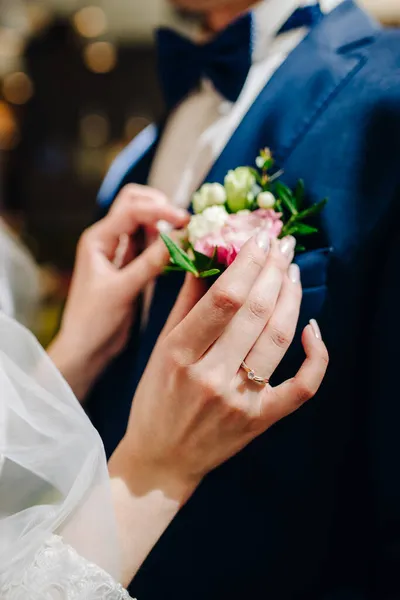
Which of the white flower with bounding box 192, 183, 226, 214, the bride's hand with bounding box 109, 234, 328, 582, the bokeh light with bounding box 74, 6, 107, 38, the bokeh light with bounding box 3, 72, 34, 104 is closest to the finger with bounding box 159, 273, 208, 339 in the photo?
the bride's hand with bounding box 109, 234, 328, 582

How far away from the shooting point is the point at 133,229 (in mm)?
892

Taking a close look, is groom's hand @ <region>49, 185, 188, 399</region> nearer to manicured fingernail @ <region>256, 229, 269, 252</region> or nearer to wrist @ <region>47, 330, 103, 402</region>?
wrist @ <region>47, 330, 103, 402</region>

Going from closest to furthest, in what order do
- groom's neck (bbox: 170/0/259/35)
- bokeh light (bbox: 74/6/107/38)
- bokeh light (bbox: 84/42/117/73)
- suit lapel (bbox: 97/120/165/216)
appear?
groom's neck (bbox: 170/0/259/35) < suit lapel (bbox: 97/120/165/216) < bokeh light (bbox: 74/6/107/38) < bokeh light (bbox: 84/42/117/73)

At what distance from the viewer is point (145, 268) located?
31.8 inches

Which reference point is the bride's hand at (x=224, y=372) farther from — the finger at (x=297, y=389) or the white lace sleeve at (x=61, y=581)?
the white lace sleeve at (x=61, y=581)

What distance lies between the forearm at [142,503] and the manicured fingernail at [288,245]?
0.93ft

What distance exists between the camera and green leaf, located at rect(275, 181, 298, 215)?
68 centimetres

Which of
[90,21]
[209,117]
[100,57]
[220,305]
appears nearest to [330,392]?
[220,305]

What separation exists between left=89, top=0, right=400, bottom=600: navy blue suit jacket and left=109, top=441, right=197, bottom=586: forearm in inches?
4.4

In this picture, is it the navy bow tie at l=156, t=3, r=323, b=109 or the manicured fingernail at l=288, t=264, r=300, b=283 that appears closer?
the manicured fingernail at l=288, t=264, r=300, b=283

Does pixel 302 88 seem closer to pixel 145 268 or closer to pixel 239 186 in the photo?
pixel 239 186

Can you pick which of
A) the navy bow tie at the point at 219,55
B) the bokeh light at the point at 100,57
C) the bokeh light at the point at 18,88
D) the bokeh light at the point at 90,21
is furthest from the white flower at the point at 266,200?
the bokeh light at the point at 18,88

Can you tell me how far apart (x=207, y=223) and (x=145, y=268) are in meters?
0.17

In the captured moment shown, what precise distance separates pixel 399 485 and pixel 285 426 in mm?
147
